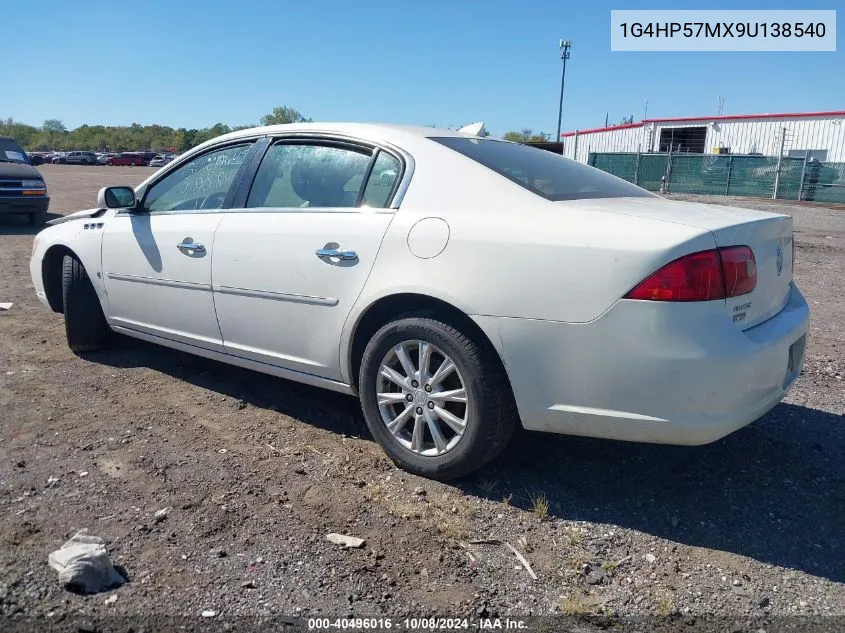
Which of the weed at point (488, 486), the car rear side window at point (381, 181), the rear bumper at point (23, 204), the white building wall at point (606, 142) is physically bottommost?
the weed at point (488, 486)

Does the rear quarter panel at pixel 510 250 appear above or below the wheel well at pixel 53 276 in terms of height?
above

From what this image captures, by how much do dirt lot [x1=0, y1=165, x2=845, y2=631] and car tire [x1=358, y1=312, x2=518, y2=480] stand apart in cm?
15

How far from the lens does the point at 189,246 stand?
407cm

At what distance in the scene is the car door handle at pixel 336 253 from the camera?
11.0 feet

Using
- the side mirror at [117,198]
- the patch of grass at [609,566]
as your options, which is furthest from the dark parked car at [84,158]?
the patch of grass at [609,566]

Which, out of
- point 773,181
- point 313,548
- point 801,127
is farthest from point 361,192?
point 801,127

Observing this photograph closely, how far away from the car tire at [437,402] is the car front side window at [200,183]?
1559 mm

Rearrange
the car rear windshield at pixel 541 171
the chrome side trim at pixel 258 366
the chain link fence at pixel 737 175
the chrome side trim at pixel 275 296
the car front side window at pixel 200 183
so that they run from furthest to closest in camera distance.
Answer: the chain link fence at pixel 737 175, the car front side window at pixel 200 183, the chrome side trim at pixel 258 366, the chrome side trim at pixel 275 296, the car rear windshield at pixel 541 171

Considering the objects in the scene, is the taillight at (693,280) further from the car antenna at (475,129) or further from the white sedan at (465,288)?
the car antenna at (475,129)

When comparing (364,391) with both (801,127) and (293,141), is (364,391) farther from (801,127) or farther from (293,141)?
(801,127)

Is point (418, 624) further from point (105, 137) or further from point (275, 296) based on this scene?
point (105, 137)

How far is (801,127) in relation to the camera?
32.9 meters

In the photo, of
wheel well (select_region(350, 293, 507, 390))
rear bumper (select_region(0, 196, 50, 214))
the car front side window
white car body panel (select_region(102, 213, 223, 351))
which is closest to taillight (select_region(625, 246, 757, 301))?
wheel well (select_region(350, 293, 507, 390))

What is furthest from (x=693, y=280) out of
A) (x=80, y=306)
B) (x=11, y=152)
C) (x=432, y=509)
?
(x=11, y=152)
